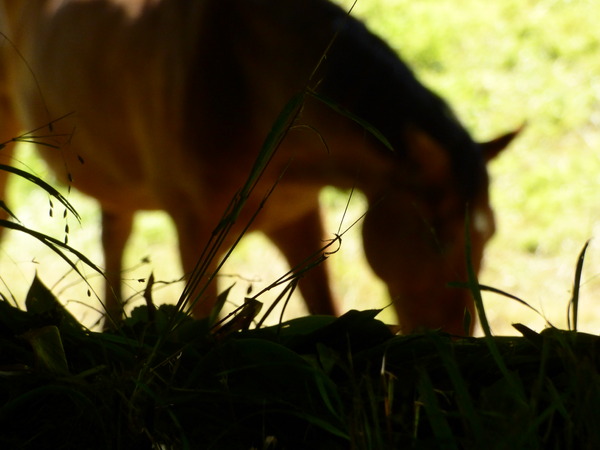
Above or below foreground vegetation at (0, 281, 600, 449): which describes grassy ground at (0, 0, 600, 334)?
above

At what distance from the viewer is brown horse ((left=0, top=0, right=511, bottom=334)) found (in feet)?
5.63

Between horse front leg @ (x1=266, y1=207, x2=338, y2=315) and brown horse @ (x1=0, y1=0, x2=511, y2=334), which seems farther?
horse front leg @ (x1=266, y1=207, x2=338, y2=315)

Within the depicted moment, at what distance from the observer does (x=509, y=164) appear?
3545 mm

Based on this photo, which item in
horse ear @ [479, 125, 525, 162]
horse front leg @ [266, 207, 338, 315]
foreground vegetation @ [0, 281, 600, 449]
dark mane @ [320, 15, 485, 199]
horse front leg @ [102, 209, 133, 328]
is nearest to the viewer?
foreground vegetation @ [0, 281, 600, 449]

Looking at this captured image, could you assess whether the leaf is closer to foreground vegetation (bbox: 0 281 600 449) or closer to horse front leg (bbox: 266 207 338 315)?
foreground vegetation (bbox: 0 281 600 449)

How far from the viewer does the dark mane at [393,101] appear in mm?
1700

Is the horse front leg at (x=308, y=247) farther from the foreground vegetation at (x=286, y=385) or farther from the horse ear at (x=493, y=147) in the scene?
the foreground vegetation at (x=286, y=385)

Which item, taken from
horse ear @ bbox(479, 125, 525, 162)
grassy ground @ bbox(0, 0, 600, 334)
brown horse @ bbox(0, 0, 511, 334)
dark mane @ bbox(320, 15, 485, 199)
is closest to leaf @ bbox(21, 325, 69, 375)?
brown horse @ bbox(0, 0, 511, 334)

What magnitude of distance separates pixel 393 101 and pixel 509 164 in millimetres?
1945

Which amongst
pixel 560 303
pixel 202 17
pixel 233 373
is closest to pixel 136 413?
pixel 233 373

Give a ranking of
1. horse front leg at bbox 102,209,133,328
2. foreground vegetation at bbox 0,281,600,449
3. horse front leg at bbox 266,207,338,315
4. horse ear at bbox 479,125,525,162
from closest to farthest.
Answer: foreground vegetation at bbox 0,281,600,449 < horse ear at bbox 479,125,525,162 < horse front leg at bbox 266,207,338,315 < horse front leg at bbox 102,209,133,328

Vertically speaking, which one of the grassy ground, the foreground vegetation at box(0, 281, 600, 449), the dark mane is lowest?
the foreground vegetation at box(0, 281, 600, 449)

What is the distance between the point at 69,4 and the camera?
2.50 m

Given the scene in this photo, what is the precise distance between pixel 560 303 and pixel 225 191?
52.5 inches
